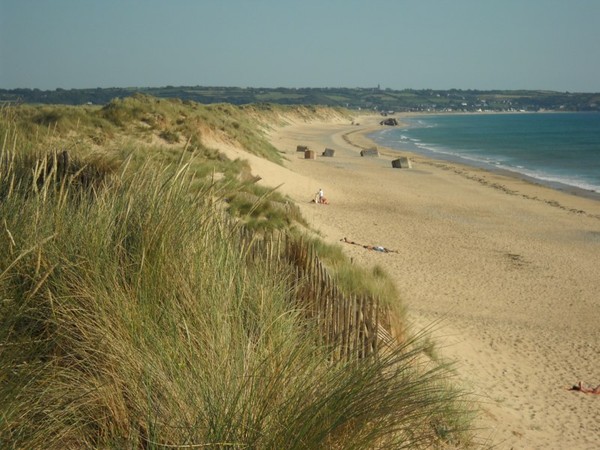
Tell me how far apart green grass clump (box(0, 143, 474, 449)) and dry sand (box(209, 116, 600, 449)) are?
105 centimetres

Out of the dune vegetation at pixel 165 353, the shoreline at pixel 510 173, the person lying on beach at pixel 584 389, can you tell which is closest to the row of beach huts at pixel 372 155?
the shoreline at pixel 510 173

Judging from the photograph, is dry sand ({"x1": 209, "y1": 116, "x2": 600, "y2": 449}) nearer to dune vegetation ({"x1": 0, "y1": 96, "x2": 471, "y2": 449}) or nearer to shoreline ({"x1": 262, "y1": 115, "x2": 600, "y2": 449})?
shoreline ({"x1": 262, "y1": 115, "x2": 600, "y2": 449})

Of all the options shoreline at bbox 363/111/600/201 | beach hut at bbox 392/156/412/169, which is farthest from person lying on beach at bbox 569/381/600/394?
beach hut at bbox 392/156/412/169

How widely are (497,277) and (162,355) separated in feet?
38.6

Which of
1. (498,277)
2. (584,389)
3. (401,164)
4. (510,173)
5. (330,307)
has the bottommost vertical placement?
(510,173)

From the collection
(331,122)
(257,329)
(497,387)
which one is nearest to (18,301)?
(257,329)

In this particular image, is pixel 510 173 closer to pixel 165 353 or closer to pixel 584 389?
pixel 584 389

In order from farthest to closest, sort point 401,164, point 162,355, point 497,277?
point 401,164 → point 497,277 → point 162,355

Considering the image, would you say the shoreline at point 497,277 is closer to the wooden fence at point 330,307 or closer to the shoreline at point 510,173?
the wooden fence at point 330,307

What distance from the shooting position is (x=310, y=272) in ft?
19.2

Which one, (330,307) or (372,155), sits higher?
(330,307)

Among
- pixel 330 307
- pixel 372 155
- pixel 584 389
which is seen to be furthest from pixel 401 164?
pixel 330 307

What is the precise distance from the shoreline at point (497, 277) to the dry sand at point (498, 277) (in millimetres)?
28

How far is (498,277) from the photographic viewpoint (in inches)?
547
